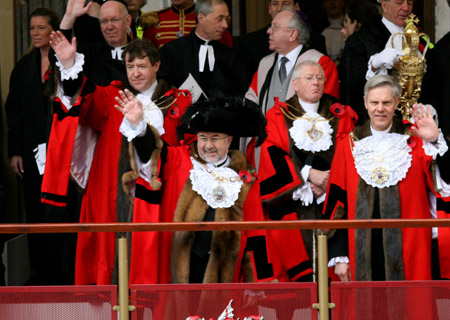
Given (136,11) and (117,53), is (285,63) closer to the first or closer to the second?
(117,53)

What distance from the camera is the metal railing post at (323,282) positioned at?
5656 mm

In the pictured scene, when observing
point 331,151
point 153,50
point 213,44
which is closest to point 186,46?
point 213,44

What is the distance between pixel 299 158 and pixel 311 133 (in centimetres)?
18

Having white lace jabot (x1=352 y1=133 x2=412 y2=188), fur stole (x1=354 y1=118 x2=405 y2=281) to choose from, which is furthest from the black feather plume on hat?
fur stole (x1=354 y1=118 x2=405 y2=281)

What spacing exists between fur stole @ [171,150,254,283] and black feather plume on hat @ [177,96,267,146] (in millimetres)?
372

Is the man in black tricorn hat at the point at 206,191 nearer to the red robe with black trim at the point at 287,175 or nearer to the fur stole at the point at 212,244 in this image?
the fur stole at the point at 212,244

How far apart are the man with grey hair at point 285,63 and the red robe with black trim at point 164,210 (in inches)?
48.5

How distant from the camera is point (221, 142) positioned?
256 inches

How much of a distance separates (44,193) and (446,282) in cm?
271

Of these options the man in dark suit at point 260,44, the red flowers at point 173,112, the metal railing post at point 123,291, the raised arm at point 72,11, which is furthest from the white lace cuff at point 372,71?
the metal railing post at point 123,291

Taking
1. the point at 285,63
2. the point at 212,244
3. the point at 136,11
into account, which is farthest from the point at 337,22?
the point at 212,244

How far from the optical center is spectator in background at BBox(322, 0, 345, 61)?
28.8 ft

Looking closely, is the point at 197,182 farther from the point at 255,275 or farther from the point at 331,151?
the point at 331,151

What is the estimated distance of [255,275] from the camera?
6.43 meters
